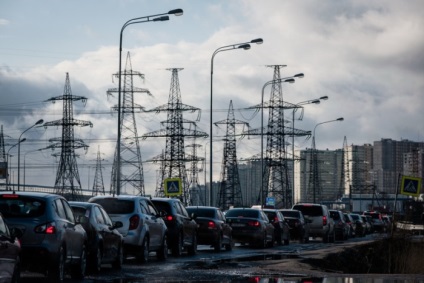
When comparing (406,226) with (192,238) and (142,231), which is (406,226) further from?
(142,231)

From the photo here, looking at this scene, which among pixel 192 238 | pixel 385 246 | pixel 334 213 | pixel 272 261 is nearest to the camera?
pixel 272 261

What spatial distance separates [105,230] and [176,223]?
8.42 meters

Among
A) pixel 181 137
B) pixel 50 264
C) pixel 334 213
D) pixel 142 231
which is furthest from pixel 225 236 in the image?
pixel 181 137

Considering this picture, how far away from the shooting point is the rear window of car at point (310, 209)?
53578 mm

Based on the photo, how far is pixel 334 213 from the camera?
62281mm

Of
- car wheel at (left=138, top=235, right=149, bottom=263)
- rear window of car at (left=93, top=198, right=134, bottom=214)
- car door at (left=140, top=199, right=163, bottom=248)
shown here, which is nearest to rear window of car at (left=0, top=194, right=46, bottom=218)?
→ rear window of car at (left=93, top=198, right=134, bottom=214)

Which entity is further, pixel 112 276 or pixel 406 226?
pixel 406 226

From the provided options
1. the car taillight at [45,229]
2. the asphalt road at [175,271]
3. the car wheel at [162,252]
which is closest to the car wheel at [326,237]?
the asphalt road at [175,271]

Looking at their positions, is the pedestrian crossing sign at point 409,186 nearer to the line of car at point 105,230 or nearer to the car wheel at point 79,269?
the line of car at point 105,230

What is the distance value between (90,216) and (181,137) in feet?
176

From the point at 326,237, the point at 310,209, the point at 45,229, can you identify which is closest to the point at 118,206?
the point at 45,229

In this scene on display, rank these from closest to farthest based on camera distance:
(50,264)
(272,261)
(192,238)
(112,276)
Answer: (50,264) → (112,276) → (272,261) → (192,238)

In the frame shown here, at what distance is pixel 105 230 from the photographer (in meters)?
22.0

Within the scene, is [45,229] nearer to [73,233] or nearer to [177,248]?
[73,233]
